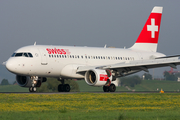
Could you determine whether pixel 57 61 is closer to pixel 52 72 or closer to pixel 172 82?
pixel 52 72

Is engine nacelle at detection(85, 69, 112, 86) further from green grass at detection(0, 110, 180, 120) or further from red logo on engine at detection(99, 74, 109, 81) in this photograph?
green grass at detection(0, 110, 180, 120)

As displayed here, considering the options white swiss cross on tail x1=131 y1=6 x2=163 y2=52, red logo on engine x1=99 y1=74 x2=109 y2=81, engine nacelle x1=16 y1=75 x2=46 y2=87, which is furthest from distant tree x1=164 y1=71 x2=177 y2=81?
engine nacelle x1=16 y1=75 x2=46 y2=87

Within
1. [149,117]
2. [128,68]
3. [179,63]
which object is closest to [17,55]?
[128,68]

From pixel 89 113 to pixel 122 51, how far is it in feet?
78.5

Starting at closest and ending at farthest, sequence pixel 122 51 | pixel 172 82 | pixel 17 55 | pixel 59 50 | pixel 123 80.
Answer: pixel 17 55 → pixel 59 50 → pixel 122 51 → pixel 123 80 → pixel 172 82

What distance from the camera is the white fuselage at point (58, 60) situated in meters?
29.8

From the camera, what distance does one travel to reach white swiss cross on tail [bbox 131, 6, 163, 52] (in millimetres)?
41250

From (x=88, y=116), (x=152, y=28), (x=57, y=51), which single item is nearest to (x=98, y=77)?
(x=57, y=51)

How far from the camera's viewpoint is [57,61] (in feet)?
104

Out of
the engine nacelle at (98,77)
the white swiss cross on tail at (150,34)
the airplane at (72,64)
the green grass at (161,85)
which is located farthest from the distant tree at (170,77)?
the engine nacelle at (98,77)

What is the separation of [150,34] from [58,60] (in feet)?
47.0

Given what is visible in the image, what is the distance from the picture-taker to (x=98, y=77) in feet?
100

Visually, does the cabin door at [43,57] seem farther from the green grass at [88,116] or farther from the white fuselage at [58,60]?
the green grass at [88,116]

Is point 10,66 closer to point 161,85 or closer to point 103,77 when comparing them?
point 103,77
